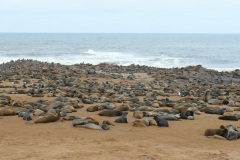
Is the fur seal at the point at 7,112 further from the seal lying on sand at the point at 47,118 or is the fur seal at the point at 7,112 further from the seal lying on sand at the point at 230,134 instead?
the seal lying on sand at the point at 230,134

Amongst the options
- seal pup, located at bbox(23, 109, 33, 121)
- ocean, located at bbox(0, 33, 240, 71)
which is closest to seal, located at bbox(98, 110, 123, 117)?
seal pup, located at bbox(23, 109, 33, 121)

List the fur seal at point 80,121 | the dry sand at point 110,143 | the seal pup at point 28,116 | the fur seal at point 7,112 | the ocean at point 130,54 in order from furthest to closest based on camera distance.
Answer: the ocean at point 130,54, the fur seal at point 7,112, the seal pup at point 28,116, the fur seal at point 80,121, the dry sand at point 110,143

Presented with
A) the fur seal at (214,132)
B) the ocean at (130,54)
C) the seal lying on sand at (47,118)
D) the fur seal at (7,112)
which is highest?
the ocean at (130,54)

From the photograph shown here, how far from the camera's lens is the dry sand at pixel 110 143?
3699 millimetres

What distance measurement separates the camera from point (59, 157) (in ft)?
11.6

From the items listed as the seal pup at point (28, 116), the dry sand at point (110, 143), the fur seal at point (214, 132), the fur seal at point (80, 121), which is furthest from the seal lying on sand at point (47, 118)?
the fur seal at point (214, 132)

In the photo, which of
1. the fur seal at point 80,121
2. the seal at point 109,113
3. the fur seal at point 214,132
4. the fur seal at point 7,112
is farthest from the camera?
the seal at point 109,113

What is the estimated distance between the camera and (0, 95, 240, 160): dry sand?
3.70 metres

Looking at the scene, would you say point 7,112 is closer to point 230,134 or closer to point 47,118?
point 47,118

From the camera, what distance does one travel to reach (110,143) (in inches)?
167

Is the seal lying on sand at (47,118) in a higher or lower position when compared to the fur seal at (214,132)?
lower

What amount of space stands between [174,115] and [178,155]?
249 cm

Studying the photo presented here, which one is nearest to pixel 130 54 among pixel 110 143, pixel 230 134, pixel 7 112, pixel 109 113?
pixel 109 113

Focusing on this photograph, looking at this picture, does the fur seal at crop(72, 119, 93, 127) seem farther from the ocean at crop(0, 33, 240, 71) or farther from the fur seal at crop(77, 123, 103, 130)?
the ocean at crop(0, 33, 240, 71)
